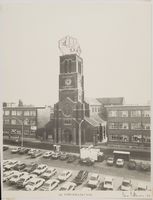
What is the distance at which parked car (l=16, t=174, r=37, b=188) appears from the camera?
125cm

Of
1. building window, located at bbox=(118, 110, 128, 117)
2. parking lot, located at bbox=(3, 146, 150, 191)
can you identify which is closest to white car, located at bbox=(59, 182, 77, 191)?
parking lot, located at bbox=(3, 146, 150, 191)

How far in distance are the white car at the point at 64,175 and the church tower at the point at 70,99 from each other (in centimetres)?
14

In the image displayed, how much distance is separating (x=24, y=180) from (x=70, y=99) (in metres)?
0.43

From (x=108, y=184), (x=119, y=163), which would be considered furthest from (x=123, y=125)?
(x=108, y=184)

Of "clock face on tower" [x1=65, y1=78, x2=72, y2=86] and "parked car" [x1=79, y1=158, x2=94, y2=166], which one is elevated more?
"clock face on tower" [x1=65, y1=78, x2=72, y2=86]

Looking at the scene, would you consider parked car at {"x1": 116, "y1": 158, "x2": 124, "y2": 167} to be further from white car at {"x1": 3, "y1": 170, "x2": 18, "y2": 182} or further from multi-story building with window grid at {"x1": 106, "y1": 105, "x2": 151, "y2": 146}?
white car at {"x1": 3, "y1": 170, "x2": 18, "y2": 182}

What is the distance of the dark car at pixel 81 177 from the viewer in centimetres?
123

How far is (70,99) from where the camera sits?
127 centimetres

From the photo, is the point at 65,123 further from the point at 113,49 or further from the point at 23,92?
the point at 113,49

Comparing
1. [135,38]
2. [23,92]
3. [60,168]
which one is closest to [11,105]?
[23,92]

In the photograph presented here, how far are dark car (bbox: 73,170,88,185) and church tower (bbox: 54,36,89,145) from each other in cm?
14

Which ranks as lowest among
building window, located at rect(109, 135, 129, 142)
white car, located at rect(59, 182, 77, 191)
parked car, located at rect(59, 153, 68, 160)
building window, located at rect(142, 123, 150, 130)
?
white car, located at rect(59, 182, 77, 191)

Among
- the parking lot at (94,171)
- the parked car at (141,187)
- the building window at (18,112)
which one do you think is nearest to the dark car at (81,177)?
the parking lot at (94,171)

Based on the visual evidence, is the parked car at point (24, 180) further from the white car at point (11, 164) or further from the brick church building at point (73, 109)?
the brick church building at point (73, 109)
